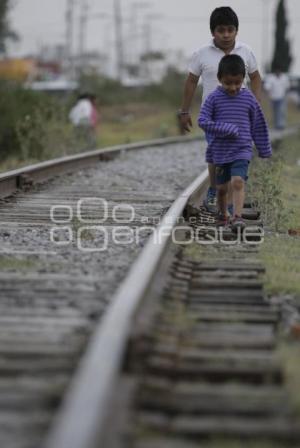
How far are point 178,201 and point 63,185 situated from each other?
3.36m

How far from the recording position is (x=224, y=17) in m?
7.89

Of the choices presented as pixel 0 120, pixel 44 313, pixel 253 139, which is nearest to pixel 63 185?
pixel 253 139

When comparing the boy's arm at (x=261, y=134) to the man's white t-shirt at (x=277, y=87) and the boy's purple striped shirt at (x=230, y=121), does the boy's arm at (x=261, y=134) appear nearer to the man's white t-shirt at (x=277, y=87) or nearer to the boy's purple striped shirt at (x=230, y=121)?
the boy's purple striped shirt at (x=230, y=121)

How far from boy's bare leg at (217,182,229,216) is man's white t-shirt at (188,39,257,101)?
2.53 feet

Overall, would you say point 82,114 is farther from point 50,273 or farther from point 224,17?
point 50,273

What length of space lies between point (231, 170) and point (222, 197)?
0.40 meters

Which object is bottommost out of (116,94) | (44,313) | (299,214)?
(116,94)

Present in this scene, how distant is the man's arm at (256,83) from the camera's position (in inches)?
326

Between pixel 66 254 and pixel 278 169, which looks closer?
pixel 66 254

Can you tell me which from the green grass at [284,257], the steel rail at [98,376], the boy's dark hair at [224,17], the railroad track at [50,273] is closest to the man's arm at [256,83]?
the boy's dark hair at [224,17]

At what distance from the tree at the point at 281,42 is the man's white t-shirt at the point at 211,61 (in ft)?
238

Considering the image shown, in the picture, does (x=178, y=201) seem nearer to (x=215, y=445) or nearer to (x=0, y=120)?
(x=215, y=445)

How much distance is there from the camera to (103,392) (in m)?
3.10

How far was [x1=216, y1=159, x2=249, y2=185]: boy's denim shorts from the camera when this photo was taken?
24.8ft
